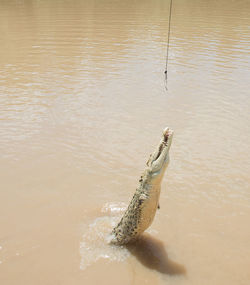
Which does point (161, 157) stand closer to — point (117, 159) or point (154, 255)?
point (154, 255)

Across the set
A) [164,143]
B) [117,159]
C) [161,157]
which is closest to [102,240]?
[161,157]

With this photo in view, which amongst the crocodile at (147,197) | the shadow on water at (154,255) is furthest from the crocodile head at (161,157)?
the shadow on water at (154,255)

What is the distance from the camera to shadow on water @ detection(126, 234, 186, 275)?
316 cm

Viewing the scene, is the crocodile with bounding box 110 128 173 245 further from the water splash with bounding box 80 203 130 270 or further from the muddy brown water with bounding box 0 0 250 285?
the muddy brown water with bounding box 0 0 250 285

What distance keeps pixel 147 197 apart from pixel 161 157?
18.0 inches

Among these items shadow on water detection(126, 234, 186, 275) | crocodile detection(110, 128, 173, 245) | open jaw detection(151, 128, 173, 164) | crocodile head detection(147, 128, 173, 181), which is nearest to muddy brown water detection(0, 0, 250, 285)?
shadow on water detection(126, 234, 186, 275)

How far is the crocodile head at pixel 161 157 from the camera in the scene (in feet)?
9.53

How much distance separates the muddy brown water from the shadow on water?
0.04ft

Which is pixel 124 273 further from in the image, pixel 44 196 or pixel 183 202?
pixel 44 196

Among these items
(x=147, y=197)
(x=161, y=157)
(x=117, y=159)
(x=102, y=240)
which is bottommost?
(x=102, y=240)

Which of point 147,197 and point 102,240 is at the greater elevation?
point 147,197

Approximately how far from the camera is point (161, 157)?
2941 mm

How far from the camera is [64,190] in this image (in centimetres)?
430

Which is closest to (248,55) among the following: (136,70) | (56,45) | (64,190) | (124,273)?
(136,70)
